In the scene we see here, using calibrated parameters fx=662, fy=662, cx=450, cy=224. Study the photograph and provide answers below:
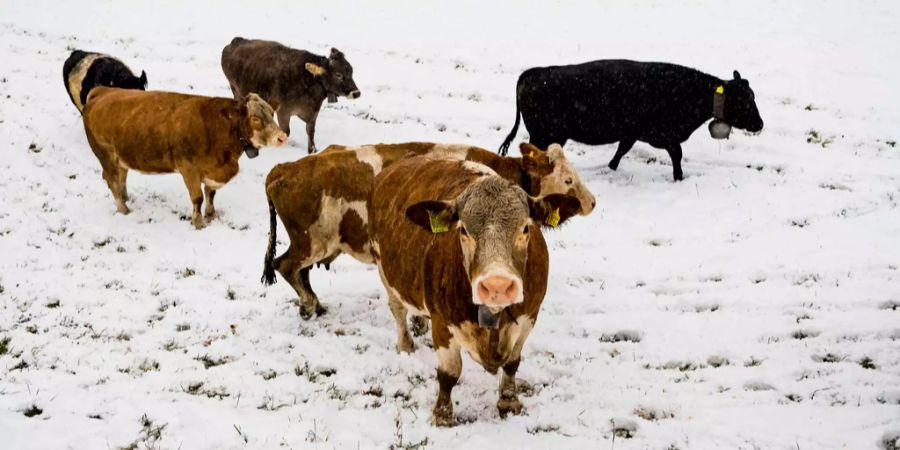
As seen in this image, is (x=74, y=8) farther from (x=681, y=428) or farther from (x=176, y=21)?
(x=681, y=428)

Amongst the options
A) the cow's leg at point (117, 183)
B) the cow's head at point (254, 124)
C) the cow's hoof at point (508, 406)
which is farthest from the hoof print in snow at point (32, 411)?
the cow's leg at point (117, 183)

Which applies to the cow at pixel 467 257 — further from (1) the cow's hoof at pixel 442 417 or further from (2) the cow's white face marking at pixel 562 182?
(2) the cow's white face marking at pixel 562 182

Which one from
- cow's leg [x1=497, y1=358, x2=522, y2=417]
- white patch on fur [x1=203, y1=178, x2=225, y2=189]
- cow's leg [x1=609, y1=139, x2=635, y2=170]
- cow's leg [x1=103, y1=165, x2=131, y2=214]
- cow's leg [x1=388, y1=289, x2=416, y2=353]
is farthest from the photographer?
cow's leg [x1=609, y1=139, x2=635, y2=170]

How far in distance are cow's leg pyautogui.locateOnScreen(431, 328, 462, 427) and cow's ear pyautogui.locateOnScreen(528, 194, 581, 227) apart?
41.8 inches

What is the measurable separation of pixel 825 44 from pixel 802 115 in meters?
6.02

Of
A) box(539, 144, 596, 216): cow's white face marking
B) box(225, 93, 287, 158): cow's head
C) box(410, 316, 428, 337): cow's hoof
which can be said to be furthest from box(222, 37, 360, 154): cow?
box(410, 316, 428, 337): cow's hoof

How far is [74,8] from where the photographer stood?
22.9m

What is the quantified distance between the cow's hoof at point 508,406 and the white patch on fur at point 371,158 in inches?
105

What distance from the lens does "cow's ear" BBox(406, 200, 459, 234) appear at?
421 centimetres

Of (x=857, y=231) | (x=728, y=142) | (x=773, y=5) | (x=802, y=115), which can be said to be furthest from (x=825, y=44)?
(x=857, y=231)

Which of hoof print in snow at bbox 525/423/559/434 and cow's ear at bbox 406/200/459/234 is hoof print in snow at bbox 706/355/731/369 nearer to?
hoof print in snow at bbox 525/423/559/434

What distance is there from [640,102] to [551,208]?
6.57 meters

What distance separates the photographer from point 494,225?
3.96 m

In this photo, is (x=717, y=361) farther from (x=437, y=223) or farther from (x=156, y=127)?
(x=156, y=127)
